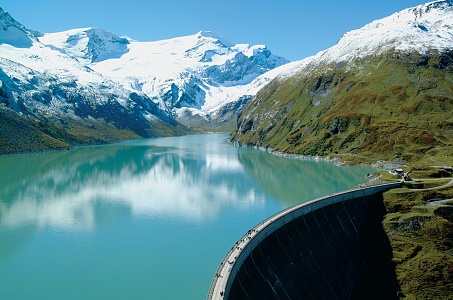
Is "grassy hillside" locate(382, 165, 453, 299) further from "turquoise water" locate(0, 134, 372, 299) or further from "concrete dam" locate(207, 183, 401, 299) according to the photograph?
"turquoise water" locate(0, 134, 372, 299)

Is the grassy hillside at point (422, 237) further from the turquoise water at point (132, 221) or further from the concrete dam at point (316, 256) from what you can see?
the turquoise water at point (132, 221)

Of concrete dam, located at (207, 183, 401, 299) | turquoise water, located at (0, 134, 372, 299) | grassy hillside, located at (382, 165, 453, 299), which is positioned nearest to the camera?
concrete dam, located at (207, 183, 401, 299)

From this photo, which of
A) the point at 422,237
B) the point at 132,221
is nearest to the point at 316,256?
the point at 422,237

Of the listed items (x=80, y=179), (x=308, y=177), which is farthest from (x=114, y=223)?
(x=308, y=177)

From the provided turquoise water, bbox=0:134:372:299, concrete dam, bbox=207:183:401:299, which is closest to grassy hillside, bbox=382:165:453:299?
concrete dam, bbox=207:183:401:299

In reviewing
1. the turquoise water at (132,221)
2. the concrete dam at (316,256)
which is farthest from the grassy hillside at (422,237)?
the turquoise water at (132,221)

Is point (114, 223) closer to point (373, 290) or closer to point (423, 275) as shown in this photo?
point (373, 290)

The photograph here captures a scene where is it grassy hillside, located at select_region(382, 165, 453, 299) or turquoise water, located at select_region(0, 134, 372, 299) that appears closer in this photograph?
turquoise water, located at select_region(0, 134, 372, 299)
